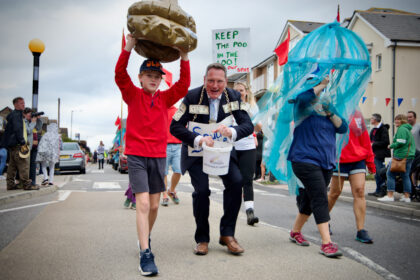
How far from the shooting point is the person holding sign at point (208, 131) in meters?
4.03

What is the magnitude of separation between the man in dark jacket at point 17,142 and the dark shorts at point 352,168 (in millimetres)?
7742

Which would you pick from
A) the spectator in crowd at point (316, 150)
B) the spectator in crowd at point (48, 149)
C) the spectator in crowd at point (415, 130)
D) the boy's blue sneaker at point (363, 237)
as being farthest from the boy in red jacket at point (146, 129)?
the spectator in crowd at point (48, 149)

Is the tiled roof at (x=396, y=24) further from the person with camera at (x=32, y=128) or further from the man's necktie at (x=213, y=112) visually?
the man's necktie at (x=213, y=112)

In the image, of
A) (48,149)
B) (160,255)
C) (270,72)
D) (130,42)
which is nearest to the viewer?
(130,42)

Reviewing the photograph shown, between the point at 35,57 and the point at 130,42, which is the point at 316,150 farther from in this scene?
the point at 35,57

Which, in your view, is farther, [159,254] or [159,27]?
[159,254]

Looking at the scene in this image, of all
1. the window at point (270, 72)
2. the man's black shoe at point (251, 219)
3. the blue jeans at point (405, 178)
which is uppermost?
the window at point (270, 72)

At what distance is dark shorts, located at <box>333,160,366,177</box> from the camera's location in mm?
5035

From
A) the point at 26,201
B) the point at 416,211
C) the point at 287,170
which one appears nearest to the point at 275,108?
the point at 287,170

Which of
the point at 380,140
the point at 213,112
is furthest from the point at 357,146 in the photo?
the point at 380,140

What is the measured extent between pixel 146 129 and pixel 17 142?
7146 millimetres

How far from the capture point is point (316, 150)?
4.22 meters

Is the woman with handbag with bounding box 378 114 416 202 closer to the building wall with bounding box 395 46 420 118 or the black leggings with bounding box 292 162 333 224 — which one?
the black leggings with bounding box 292 162 333 224

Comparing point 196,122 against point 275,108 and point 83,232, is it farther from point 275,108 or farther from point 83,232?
point 83,232
